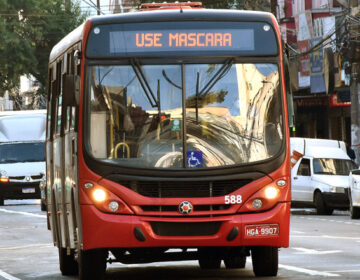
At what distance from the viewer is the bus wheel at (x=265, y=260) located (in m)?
13.4

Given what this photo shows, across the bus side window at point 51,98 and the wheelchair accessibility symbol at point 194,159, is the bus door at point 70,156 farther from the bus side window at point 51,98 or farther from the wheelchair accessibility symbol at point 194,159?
the bus side window at point 51,98

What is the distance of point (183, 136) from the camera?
41.4ft

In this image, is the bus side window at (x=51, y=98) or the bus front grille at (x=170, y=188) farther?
the bus side window at (x=51, y=98)

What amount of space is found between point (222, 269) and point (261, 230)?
288cm

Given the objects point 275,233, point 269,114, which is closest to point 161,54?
point 269,114

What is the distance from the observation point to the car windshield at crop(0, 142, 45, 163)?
1535 inches

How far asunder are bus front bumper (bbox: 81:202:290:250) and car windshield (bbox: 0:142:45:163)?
26826mm

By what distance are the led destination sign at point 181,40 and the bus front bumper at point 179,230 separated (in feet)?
5.45

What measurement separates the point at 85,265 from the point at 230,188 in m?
1.67

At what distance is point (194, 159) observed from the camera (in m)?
12.6

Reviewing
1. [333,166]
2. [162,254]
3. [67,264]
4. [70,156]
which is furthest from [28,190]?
[162,254]

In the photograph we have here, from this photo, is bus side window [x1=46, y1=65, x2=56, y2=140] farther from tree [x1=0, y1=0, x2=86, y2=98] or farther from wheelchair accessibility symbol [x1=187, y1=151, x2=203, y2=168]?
tree [x1=0, y1=0, x2=86, y2=98]

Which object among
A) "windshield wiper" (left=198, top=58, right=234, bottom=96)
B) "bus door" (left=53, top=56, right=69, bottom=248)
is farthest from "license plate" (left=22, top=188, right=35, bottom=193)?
"windshield wiper" (left=198, top=58, right=234, bottom=96)

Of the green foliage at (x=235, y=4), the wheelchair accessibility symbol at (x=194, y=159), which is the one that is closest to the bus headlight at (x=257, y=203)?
the wheelchair accessibility symbol at (x=194, y=159)
